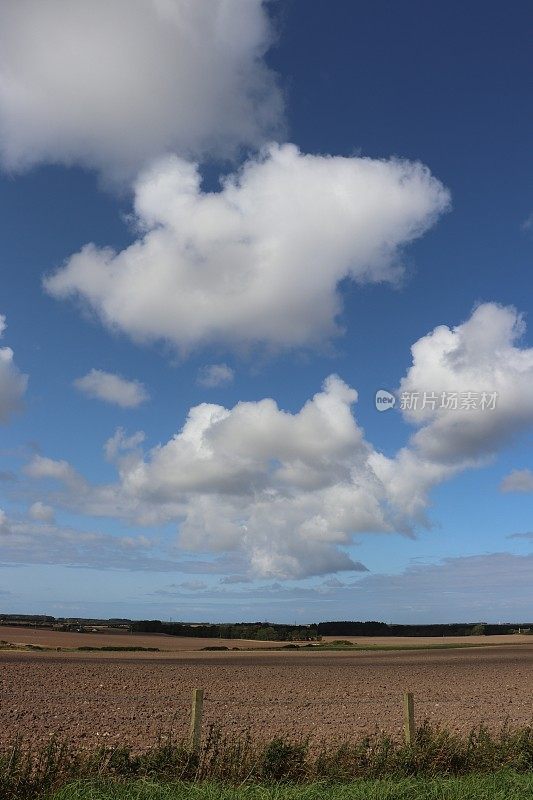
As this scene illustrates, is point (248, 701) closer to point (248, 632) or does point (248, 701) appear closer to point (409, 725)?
point (409, 725)

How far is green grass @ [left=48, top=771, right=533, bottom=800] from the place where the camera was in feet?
41.3

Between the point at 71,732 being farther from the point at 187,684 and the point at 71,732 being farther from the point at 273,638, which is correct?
the point at 273,638

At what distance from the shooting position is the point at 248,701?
38875 mm

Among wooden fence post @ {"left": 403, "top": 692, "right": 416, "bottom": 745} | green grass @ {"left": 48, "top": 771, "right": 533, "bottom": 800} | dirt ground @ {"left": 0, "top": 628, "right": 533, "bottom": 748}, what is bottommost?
dirt ground @ {"left": 0, "top": 628, "right": 533, "bottom": 748}

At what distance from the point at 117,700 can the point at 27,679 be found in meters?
16.1

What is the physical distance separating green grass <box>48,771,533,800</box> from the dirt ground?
3.76 meters

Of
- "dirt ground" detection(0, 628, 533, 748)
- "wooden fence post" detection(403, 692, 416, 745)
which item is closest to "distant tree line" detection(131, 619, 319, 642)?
"dirt ground" detection(0, 628, 533, 748)

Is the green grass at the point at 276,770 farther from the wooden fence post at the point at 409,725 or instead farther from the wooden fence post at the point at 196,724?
the wooden fence post at the point at 196,724

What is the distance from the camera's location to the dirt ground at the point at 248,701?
27.0 metres

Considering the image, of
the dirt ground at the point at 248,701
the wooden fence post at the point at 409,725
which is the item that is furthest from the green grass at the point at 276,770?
the dirt ground at the point at 248,701

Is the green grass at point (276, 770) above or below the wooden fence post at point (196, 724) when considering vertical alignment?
below

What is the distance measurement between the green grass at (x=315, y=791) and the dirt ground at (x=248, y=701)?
376cm

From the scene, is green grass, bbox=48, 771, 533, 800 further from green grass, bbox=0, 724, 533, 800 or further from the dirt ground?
the dirt ground

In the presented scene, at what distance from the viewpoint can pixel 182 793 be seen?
1289 centimetres
